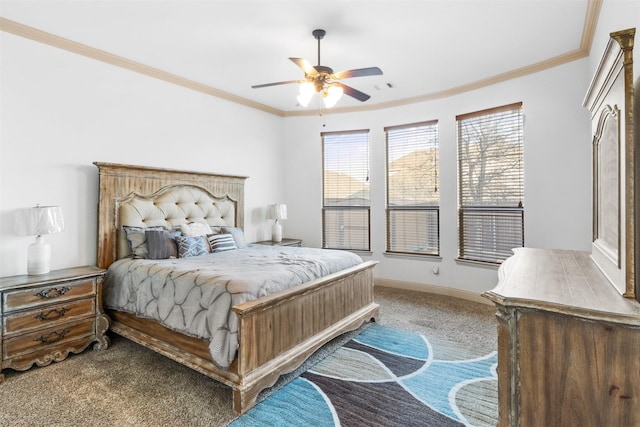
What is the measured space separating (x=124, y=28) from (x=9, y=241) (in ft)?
6.82

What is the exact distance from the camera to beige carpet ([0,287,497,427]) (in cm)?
198

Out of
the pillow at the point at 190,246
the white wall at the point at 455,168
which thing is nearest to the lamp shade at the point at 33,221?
the pillow at the point at 190,246

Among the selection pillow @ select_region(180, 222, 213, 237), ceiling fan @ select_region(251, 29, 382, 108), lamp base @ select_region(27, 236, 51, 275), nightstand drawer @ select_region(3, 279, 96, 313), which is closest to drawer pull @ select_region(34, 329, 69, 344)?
nightstand drawer @ select_region(3, 279, 96, 313)

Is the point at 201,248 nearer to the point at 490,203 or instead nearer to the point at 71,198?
the point at 71,198

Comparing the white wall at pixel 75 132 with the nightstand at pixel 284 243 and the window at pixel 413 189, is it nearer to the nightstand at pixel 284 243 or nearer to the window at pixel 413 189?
the nightstand at pixel 284 243

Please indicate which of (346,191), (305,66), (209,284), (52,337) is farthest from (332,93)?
(52,337)

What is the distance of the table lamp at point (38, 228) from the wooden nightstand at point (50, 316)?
4.1 inches

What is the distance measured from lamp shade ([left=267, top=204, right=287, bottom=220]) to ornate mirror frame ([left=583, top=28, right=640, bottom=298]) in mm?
3938

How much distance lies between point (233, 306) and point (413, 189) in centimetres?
350

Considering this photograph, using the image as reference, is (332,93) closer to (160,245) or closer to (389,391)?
(160,245)

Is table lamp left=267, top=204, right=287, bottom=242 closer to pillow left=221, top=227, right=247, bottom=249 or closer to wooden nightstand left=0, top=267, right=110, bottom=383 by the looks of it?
pillow left=221, top=227, right=247, bottom=249

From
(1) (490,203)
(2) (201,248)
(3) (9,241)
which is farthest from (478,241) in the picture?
(3) (9,241)

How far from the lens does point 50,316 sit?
8.63 feet

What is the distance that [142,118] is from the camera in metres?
3.74
